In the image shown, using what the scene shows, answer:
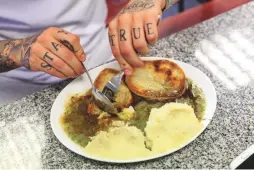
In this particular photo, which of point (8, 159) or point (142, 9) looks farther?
point (142, 9)

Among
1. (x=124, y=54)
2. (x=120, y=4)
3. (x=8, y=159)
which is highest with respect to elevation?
(x=124, y=54)

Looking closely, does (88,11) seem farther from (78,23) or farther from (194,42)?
(194,42)

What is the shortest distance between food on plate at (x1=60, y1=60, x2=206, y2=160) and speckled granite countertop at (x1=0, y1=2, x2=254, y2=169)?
38mm

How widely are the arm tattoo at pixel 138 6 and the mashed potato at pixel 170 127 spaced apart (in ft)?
0.94

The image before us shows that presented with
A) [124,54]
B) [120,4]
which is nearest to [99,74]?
[124,54]

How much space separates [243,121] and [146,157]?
10.4 inches

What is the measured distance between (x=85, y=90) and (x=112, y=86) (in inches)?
3.6

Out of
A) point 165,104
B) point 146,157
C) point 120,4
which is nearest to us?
point 146,157

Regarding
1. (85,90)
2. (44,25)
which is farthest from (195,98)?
(44,25)

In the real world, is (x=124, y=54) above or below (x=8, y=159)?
above

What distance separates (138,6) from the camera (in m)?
1.12

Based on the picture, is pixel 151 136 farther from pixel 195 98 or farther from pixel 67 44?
pixel 67 44

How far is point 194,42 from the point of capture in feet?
4.07

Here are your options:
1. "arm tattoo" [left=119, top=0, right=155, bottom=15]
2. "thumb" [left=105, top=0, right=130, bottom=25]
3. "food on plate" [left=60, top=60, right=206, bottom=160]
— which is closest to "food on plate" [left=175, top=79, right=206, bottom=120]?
"food on plate" [left=60, top=60, right=206, bottom=160]
